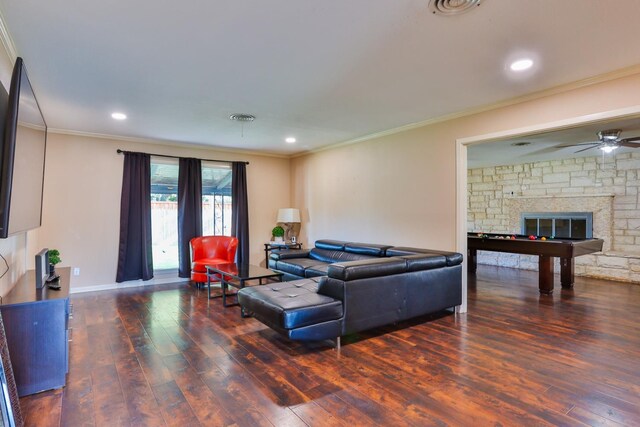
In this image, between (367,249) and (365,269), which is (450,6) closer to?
(365,269)

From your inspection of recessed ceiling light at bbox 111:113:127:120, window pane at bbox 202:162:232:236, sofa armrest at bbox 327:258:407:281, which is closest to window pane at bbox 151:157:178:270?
window pane at bbox 202:162:232:236

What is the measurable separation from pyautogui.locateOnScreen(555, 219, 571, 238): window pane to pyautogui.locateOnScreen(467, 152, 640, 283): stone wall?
0.80ft

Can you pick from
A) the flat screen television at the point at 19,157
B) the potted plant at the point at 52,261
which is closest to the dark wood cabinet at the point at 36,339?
the flat screen television at the point at 19,157

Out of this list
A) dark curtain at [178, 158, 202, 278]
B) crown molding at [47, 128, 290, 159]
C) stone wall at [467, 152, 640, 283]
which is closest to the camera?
crown molding at [47, 128, 290, 159]

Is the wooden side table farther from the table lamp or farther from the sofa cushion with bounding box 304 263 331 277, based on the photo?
the sofa cushion with bounding box 304 263 331 277

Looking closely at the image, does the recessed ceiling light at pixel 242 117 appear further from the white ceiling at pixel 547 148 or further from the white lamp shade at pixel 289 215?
the white ceiling at pixel 547 148

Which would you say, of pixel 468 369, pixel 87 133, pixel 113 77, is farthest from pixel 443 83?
pixel 87 133

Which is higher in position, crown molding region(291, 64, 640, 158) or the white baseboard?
crown molding region(291, 64, 640, 158)

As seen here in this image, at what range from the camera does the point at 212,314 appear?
4008 millimetres

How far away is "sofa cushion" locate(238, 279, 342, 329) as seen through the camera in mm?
2746

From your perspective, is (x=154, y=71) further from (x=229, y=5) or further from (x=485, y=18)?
(x=485, y=18)

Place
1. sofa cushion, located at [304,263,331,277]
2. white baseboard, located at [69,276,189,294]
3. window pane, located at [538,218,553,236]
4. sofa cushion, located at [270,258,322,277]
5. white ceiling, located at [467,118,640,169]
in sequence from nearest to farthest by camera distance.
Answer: sofa cushion, located at [304,263,331,277]
white ceiling, located at [467,118,640,169]
sofa cushion, located at [270,258,322,277]
white baseboard, located at [69,276,189,294]
window pane, located at [538,218,553,236]

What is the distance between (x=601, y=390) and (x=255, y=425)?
227 cm

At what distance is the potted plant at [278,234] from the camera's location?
6.77 meters
